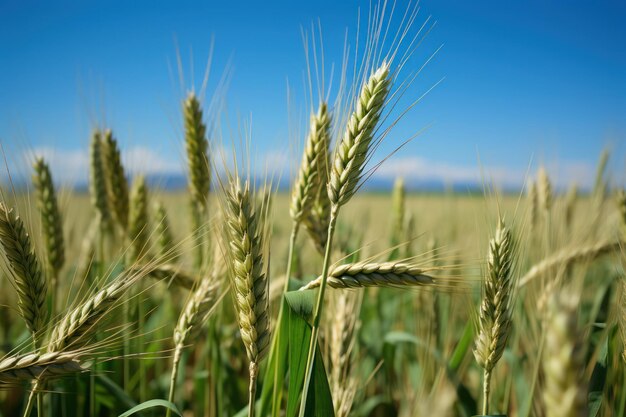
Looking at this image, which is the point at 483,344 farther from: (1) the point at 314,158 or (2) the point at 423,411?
(1) the point at 314,158

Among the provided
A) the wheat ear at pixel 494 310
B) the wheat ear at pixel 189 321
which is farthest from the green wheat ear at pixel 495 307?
the wheat ear at pixel 189 321

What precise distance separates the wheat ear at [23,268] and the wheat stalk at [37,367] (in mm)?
209

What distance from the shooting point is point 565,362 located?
0.69 metres

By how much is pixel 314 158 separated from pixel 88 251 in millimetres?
2115

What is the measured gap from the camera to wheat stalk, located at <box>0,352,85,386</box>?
110cm

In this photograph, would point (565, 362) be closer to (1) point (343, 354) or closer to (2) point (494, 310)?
(2) point (494, 310)

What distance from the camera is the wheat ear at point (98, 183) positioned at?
252 centimetres

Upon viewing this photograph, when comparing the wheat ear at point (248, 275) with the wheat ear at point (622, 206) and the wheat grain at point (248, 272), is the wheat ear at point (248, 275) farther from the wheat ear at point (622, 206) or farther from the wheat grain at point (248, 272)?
the wheat ear at point (622, 206)

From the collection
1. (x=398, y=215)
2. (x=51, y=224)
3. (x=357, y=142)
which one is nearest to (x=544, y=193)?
(x=398, y=215)

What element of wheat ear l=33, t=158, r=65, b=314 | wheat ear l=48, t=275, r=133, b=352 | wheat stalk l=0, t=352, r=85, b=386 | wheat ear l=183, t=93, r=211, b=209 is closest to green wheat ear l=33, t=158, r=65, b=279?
wheat ear l=33, t=158, r=65, b=314

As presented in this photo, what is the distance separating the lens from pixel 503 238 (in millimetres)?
1391

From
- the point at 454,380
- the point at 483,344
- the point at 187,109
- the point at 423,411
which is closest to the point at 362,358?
the point at 454,380

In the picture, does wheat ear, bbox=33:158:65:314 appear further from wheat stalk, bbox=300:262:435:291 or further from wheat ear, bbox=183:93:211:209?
wheat stalk, bbox=300:262:435:291

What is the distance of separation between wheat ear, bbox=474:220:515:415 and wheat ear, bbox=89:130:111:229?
220cm
